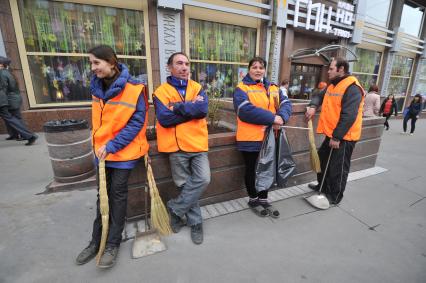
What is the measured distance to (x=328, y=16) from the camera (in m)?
9.97

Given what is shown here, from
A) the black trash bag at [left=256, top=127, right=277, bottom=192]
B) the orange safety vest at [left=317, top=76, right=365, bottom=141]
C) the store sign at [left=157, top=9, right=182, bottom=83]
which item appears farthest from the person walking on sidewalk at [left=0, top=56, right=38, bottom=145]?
the orange safety vest at [left=317, top=76, right=365, bottom=141]

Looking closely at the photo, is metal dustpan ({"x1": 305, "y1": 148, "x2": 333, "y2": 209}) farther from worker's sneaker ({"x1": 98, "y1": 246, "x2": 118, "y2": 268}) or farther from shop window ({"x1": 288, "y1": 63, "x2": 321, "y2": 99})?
shop window ({"x1": 288, "y1": 63, "x2": 321, "y2": 99})

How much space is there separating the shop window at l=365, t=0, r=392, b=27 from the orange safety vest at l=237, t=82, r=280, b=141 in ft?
43.7

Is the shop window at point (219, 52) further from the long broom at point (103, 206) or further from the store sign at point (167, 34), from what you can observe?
the long broom at point (103, 206)

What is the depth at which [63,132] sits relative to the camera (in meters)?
3.36

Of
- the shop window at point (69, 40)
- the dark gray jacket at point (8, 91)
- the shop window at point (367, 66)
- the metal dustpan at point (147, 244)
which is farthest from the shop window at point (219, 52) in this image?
the shop window at point (367, 66)

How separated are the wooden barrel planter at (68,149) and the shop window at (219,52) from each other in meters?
5.52

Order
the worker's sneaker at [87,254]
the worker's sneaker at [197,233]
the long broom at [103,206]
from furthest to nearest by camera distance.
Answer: the worker's sneaker at [197,233]
the worker's sneaker at [87,254]
the long broom at [103,206]

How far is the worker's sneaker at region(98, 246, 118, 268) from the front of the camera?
2075 millimetres

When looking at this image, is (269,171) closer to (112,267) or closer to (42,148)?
(112,267)

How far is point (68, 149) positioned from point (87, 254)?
1877mm

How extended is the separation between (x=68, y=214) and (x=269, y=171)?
2637 millimetres

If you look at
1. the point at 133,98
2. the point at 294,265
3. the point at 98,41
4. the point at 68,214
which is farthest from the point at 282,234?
the point at 98,41

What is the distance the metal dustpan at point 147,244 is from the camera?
7.45 feet
